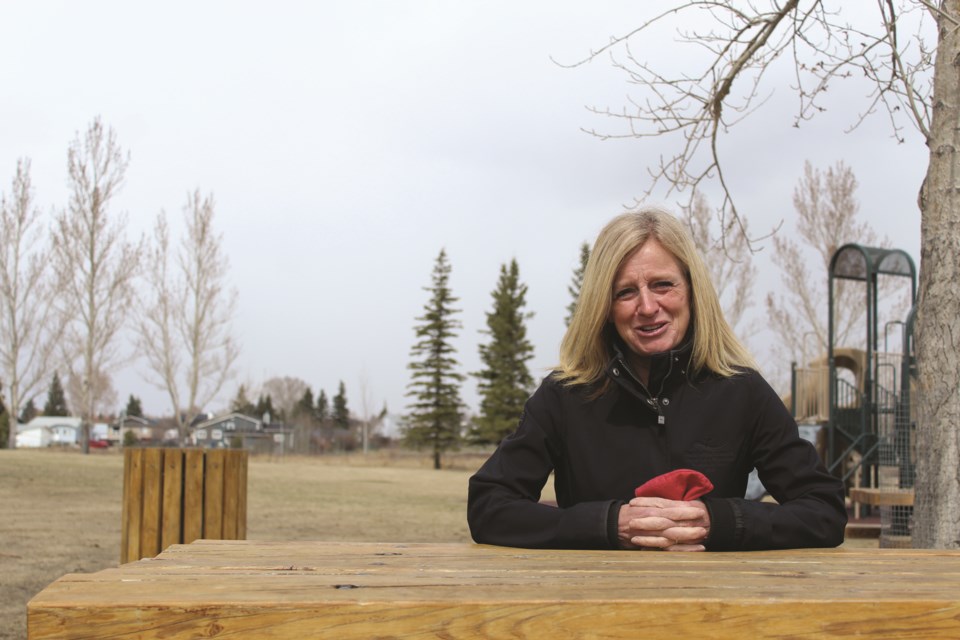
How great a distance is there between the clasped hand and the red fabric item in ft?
0.08

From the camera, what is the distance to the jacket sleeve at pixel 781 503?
7.48 ft

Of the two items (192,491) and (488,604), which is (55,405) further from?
(488,604)

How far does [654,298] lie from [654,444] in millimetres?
428

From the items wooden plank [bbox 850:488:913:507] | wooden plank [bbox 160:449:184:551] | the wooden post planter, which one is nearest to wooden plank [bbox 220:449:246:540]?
the wooden post planter

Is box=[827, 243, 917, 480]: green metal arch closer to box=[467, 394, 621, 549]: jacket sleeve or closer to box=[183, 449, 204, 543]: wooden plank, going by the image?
box=[183, 449, 204, 543]: wooden plank

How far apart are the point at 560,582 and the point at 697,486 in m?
0.83

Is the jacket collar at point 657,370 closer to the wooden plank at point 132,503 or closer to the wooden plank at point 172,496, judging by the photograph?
the wooden plank at point 172,496

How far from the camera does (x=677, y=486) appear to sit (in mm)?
2312

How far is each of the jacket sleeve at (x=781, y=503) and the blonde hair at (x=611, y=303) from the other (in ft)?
0.56

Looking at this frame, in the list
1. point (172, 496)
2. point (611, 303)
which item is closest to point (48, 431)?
point (172, 496)

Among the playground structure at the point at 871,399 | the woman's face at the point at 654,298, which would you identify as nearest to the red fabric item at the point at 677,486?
the woman's face at the point at 654,298

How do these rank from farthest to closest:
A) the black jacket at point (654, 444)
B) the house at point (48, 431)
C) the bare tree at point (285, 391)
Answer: the house at point (48, 431)
the bare tree at point (285, 391)
the black jacket at point (654, 444)

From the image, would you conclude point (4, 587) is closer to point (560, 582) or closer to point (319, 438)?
point (560, 582)

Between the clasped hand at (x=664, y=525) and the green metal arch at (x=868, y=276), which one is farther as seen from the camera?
the green metal arch at (x=868, y=276)
